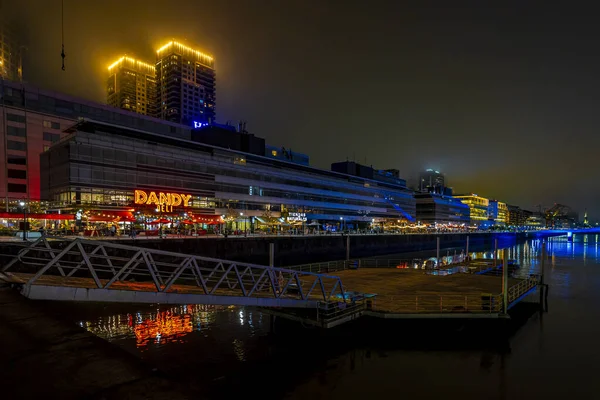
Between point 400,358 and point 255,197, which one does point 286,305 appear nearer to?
point 400,358

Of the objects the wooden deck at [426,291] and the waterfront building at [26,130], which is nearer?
the wooden deck at [426,291]

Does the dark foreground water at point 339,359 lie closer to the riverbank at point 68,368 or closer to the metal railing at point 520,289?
the metal railing at point 520,289

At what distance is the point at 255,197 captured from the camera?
100250 millimetres

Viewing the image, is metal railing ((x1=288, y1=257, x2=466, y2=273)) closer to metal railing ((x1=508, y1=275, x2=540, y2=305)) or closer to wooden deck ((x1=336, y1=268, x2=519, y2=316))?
wooden deck ((x1=336, y1=268, x2=519, y2=316))

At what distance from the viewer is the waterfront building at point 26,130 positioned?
78.9 metres

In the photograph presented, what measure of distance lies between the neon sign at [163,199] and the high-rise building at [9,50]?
433ft

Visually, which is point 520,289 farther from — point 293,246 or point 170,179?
point 170,179

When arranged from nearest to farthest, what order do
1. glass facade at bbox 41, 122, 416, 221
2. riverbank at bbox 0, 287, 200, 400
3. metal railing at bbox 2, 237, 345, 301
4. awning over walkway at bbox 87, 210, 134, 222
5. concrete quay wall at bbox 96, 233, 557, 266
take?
riverbank at bbox 0, 287, 200, 400, metal railing at bbox 2, 237, 345, 301, concrete quay wall at bbox 96, 233, 557, 266, awning over walkway at bbox 87, 210, 134, 222, glass facade at bbox 41, 122, 416, 221

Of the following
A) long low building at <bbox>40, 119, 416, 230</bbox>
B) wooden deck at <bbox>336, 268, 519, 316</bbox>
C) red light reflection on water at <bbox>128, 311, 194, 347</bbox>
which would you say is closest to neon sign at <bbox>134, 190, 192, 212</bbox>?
long low building at <bbox>40, 119, 416, 230</bbox>

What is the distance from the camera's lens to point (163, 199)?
7775 cm

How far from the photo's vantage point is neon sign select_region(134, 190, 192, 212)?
7419 cm

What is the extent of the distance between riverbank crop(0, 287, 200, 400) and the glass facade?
5990 centimetres

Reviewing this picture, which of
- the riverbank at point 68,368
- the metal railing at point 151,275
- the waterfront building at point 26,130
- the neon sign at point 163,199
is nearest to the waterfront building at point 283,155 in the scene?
the neon sign at point 163,199

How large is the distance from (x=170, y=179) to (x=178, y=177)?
6.85ft
